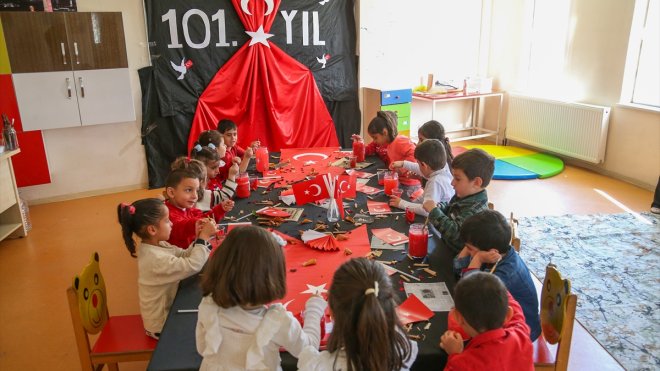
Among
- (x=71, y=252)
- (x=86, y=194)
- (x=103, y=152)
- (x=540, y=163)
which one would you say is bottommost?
(x=71, y=252)

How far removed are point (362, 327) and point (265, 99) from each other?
16.3 feet

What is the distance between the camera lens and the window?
550 centimetres

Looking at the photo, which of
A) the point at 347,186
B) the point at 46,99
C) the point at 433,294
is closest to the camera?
the point at 433,294

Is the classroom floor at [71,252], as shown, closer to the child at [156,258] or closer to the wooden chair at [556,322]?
the child at [156,258]

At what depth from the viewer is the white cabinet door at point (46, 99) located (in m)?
4.89

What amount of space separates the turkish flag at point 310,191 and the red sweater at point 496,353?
1.39 meters

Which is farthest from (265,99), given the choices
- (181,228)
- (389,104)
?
(181,228)

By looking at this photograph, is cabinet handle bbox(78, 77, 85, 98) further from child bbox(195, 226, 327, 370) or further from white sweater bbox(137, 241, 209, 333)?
child bbox(195, 226, 327, 370)

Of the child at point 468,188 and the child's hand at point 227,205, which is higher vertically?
the child at point 468,188

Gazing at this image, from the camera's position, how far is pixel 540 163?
21.3 ft

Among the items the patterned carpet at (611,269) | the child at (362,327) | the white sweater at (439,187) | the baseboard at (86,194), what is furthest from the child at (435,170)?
the baseboard at (86,194)

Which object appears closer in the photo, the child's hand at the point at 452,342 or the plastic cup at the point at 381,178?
the child's hand at the point at 452,342

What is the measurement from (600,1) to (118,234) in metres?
5.88

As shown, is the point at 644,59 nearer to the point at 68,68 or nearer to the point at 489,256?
the point at 489,256
